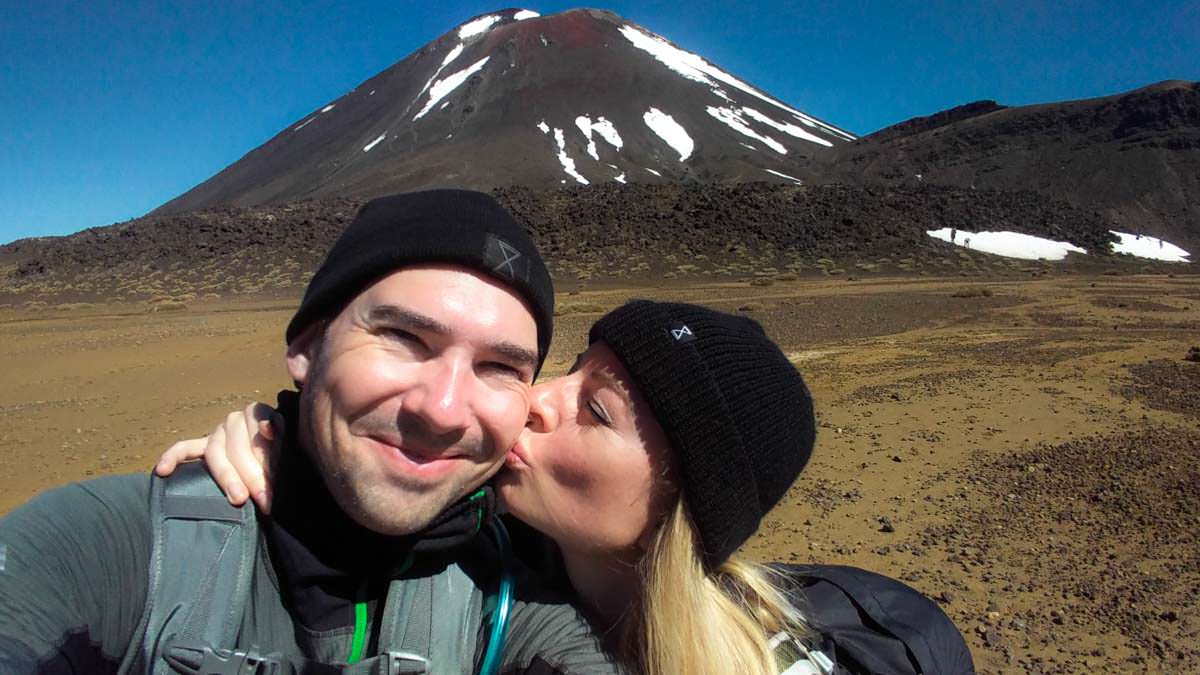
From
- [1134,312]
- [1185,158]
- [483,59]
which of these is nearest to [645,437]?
[1134,312]

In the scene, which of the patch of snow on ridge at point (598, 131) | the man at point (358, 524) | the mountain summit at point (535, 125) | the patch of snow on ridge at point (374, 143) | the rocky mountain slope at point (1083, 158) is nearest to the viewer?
the man at point (358, 524)

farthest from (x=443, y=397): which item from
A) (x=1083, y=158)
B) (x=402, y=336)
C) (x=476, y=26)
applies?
(x=476, y=26)

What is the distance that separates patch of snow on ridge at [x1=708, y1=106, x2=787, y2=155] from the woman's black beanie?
79487 mm

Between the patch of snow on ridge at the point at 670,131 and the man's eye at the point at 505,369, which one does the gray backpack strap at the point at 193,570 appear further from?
the patch of snow on ridge at the point at 670,131

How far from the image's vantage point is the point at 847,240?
37.2 metres

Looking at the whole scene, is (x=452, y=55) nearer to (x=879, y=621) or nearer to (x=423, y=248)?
(x=423, y=248)

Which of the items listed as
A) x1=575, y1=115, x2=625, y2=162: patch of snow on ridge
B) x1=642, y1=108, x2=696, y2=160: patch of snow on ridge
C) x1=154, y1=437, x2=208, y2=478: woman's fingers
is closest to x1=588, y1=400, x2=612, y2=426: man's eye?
x1=154, y1=437, x2=208, y2=478: woman's fingers

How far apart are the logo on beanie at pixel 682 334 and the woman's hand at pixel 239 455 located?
0.93 meters

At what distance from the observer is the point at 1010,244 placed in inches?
1487

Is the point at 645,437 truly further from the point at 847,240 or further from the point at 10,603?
the point at 847,240

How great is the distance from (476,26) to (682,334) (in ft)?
422

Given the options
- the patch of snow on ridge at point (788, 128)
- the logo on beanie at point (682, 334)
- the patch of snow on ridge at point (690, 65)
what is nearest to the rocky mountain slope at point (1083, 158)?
the patch of snow on ridge at point (788, 128)

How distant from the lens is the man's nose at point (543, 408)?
69.3 inches

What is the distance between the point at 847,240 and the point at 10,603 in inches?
1531
